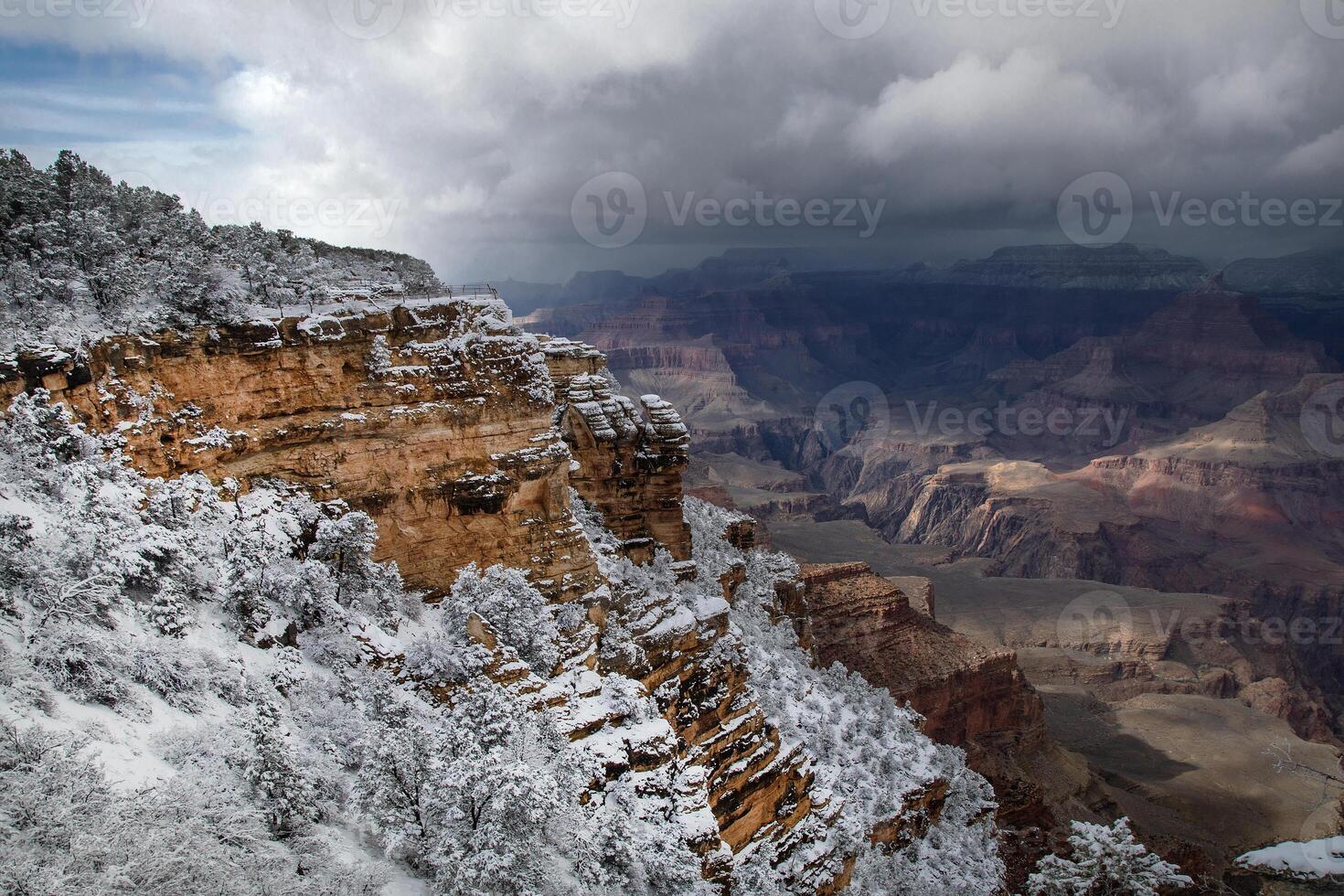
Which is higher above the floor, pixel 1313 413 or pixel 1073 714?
pixel 1313 413

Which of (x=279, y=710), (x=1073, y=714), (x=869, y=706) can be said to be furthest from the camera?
(x=1073, y=714)

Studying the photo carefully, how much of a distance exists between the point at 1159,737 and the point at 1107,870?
4995cm

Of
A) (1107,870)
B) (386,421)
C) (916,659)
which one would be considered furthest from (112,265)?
(916,659)

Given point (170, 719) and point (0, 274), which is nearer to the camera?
point (170, 719)

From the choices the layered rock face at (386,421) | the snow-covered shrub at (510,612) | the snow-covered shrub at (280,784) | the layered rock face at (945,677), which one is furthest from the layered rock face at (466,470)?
the layered rock face at (945,677)

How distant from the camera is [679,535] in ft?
117

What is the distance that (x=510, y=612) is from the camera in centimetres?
2436

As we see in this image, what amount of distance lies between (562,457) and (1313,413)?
190405 mm

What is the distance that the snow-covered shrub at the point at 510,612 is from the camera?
78.5ft

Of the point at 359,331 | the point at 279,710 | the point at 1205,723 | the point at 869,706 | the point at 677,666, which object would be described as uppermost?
the point at 359,331

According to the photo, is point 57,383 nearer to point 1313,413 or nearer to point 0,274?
point 0,274

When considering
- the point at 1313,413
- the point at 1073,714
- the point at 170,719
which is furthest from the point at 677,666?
the point at 1313,413

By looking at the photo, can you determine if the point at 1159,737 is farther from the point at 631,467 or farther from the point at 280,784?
the point at 280,784

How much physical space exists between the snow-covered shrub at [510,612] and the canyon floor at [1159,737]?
Result: 3037 cm
